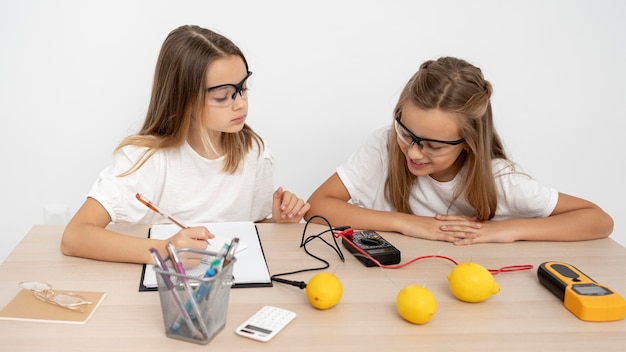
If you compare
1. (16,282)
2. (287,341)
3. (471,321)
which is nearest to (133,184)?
(16,282)

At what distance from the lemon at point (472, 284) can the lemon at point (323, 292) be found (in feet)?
0.74

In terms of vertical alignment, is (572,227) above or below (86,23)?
below

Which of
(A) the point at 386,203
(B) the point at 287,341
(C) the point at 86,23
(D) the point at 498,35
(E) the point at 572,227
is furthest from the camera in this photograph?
(D) the point at 498,35

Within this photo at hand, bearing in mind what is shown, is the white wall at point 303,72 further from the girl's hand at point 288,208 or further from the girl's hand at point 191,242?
the girl's hand at point 191,242

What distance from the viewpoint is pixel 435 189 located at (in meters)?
1.87

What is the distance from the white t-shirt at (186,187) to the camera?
1.63 meters

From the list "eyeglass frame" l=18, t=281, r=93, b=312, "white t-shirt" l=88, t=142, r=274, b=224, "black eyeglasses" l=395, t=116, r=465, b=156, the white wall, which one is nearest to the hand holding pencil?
"eyeglass frame" l=18, t=281, r=93, b=312

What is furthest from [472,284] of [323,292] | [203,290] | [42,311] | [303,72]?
[303,72]

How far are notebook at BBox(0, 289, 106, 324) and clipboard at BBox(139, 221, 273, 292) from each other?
11 cm

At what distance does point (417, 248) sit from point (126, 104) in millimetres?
1618

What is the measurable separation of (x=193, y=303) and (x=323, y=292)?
0.23 meters

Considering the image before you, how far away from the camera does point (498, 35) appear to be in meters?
2.73

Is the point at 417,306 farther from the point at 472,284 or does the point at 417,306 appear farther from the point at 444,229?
the point at 444,229

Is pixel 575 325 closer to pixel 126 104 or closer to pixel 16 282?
pixel 16 282
